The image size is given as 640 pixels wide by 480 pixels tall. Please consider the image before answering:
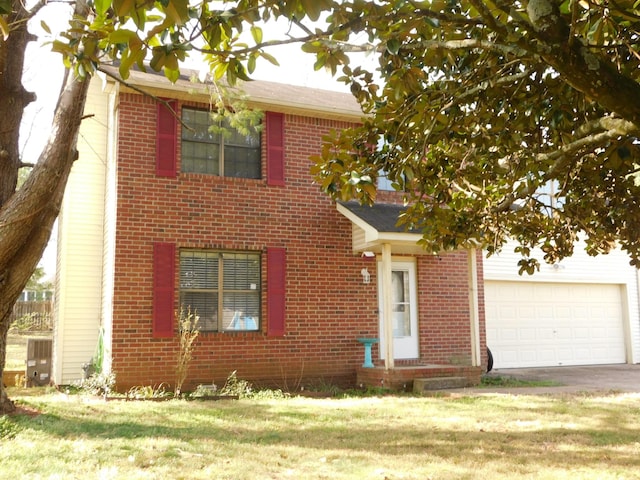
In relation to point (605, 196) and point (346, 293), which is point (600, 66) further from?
point (346, 293)

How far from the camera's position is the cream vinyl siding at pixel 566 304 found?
15602 mm

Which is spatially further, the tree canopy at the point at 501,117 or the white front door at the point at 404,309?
the white front door at the point at 404,309

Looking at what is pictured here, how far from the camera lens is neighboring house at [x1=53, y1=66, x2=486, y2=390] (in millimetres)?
11023

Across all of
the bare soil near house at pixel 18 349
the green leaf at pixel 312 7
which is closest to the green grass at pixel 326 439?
the green leaf at pixel 312 7

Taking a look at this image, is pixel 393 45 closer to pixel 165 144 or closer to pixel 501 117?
pixel 501 117

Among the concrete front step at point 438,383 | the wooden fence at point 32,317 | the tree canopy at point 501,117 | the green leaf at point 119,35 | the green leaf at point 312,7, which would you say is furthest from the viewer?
the wooden fence at point 32,317

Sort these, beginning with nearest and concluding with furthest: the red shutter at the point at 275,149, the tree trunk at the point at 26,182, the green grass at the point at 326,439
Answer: the green grass at the point at 326,439 → the tree trunk at the point at 26,182 → the red shutter at the point at 275,149

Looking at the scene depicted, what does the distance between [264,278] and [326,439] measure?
526 cm

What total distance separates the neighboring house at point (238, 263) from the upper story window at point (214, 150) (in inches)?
1.0

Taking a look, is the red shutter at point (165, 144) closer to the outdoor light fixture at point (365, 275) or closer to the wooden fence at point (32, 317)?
the outdoor light fixture at point (365, 275)

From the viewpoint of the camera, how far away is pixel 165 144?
1134 centimetres

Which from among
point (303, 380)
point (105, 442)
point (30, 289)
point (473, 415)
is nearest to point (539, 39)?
point (105, 442)

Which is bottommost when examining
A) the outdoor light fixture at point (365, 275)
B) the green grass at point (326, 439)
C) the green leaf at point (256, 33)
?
the green grass at point (326, 439)

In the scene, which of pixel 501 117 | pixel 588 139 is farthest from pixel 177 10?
pixel 501 117
